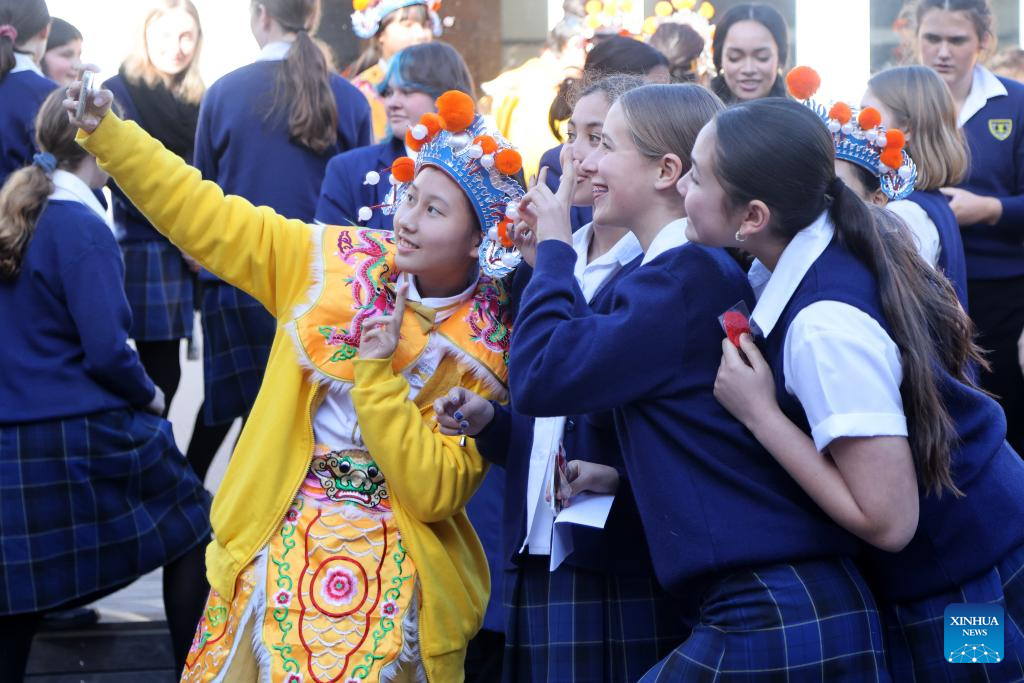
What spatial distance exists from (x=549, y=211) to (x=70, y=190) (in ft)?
6.21

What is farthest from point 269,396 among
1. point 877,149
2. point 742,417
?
point 877,149

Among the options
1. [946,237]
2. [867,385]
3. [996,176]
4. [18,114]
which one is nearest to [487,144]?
[867,385]

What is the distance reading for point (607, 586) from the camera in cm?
264

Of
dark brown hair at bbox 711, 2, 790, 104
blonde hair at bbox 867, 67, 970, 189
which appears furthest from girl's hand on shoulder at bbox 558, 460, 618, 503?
dark brown hair at bbox 711, 2, 790, 104

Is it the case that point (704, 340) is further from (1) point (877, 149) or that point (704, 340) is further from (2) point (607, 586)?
(1) point (877, 149)

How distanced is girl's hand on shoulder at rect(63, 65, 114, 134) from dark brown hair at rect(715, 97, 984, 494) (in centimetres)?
121

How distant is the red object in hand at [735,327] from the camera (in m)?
2.33

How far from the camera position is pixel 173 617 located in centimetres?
389

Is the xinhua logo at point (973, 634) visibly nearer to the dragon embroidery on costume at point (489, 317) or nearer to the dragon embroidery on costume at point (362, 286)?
the dragon embroidery on costume at point (489, 317)

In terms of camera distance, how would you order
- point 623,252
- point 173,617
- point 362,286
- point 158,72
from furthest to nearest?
point 158,72 → point 173,617 → point 362,286 → point 623,252

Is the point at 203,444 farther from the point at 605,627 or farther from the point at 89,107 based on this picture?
the point at 605,627

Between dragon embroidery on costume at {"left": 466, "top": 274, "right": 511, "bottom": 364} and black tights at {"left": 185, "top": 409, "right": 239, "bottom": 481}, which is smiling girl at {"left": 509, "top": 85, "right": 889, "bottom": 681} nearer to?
dragon embroidery on costume at {"left": 466, "top": 274, "right": 511, "bottom": 364}

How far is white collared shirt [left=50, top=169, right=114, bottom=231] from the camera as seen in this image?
12.7ft

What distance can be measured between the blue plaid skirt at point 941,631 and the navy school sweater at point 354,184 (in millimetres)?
2338
